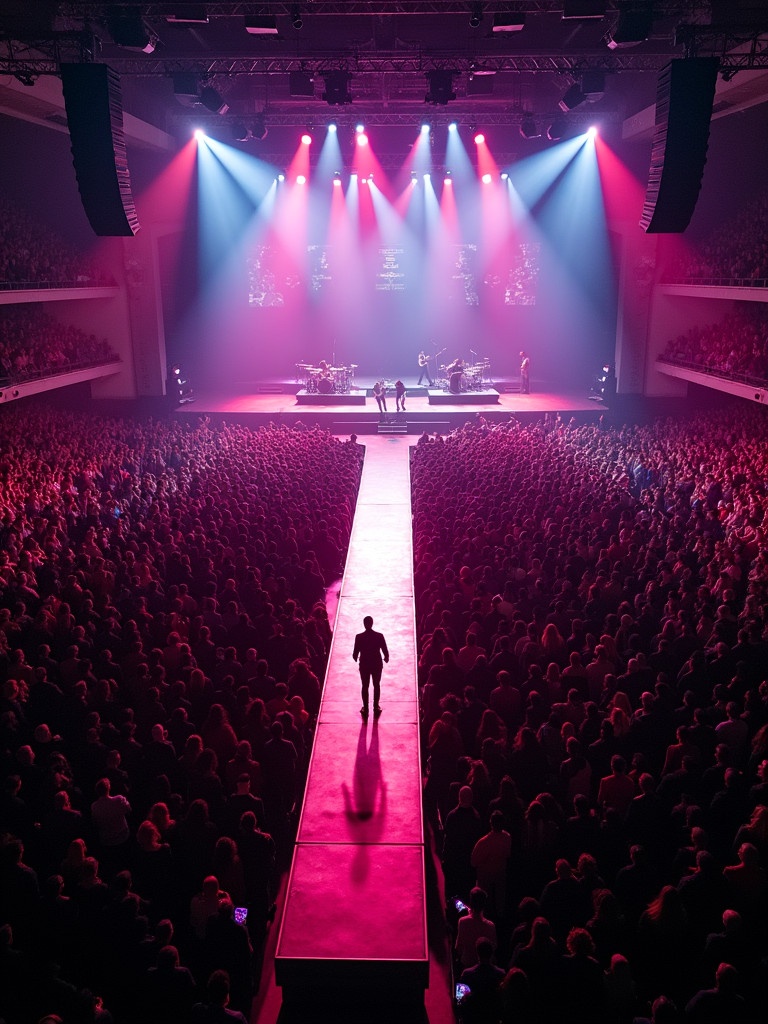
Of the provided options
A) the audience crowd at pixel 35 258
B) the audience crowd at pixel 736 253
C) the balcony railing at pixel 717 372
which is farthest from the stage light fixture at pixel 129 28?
the balcony railing at pixel 717 372

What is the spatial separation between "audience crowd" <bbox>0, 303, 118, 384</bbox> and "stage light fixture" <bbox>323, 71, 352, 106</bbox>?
9.27 m

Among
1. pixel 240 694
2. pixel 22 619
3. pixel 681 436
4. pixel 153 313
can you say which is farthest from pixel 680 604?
pixel 153 313

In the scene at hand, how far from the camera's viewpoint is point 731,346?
2145 centimetres

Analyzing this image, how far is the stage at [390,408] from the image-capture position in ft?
84.8

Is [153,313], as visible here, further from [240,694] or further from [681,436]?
[240,694]

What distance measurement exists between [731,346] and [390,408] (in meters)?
10.7

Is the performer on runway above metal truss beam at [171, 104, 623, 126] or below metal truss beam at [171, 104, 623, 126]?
below

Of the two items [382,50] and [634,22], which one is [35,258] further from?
[634,22]

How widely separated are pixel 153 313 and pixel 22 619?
19.5m

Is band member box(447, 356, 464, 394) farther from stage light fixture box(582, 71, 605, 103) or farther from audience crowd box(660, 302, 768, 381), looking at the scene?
stage light fixture box(582, 71, 605, 103)

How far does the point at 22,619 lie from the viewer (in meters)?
8.81

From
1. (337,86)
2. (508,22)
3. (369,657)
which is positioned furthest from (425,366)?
(369,657)

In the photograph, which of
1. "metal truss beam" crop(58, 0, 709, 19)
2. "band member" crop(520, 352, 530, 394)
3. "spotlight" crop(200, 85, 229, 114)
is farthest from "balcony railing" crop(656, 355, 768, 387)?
"spotlight" crop(200, 85, 229, 114)

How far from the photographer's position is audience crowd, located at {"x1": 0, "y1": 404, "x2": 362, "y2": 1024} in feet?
16.4
